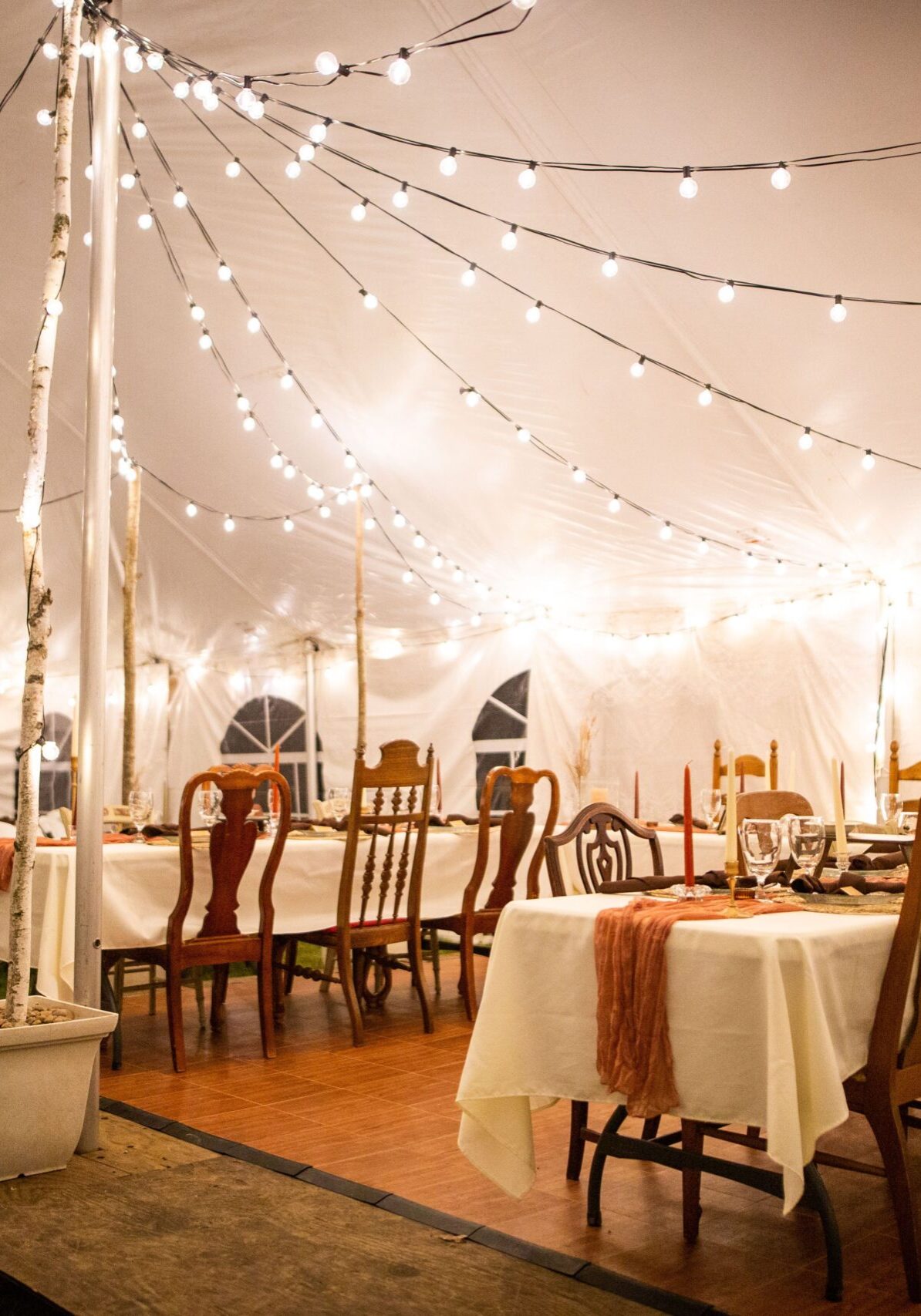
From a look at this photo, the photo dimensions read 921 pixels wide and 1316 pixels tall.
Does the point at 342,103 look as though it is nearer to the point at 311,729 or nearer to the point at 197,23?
the point at 197,23

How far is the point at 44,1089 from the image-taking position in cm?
294

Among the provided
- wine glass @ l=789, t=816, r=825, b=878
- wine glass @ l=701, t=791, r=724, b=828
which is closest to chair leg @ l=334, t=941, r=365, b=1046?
wine glass @ l=701, t=791, r=724, b=828

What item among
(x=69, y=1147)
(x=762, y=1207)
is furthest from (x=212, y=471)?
(x=762, y=1207)

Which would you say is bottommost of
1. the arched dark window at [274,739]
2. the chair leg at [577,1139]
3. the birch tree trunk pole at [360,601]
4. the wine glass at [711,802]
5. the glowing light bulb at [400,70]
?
the chair leg at [577,1139]

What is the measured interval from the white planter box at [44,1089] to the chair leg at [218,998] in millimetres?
1909

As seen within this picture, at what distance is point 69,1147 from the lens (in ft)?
9.88

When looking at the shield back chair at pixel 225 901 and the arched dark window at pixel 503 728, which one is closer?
the shield back chair at pixel 225 901

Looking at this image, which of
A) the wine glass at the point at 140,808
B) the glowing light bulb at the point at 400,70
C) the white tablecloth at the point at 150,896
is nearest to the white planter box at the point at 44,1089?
the white tablecloth at the point at 150,896

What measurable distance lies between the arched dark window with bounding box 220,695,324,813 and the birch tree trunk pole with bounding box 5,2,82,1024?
8081mm

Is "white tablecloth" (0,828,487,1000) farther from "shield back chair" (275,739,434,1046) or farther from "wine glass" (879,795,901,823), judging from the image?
"wine glass" (879,795,901,823)

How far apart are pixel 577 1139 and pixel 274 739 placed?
29.5ft

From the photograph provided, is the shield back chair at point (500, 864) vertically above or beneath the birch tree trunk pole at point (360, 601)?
beneath

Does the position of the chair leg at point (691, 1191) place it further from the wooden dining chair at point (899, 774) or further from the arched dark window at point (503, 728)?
the arched dark window at point (503, 728)

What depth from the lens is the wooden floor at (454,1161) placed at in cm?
239
